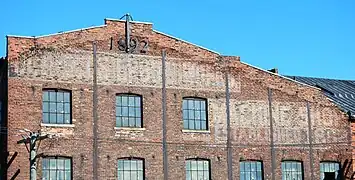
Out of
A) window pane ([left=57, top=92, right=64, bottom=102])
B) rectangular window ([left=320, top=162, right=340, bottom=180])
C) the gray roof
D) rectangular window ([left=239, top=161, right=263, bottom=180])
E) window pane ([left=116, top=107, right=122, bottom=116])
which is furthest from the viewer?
the gray roof

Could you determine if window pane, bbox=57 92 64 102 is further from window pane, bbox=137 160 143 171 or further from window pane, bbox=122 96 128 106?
window pane, bbox=137 160 143 171

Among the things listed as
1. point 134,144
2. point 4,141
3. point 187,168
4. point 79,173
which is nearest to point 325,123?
point 187,168

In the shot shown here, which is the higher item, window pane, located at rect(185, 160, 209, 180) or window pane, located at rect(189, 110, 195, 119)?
window pane, located at rect(189, 110, 195, 119)

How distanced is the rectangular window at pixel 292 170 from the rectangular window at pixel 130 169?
7.23 metres

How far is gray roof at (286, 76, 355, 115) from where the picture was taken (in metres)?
39.0

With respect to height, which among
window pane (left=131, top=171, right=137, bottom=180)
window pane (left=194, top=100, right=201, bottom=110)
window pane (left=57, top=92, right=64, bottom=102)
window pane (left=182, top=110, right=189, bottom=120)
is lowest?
window pane (left=131, top=171, right=137, bottom=180)

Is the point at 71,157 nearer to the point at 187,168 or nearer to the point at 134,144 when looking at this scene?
the point at 134,144

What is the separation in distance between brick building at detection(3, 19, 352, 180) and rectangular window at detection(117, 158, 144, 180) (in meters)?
0.04

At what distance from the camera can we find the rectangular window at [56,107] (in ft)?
96.2

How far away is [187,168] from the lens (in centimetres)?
3170

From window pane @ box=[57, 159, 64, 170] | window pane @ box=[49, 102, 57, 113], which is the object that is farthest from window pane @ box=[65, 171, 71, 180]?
window pane @ box=[49, 102, 57, 113]

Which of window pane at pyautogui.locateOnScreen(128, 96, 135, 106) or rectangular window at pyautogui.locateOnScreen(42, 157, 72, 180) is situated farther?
window pane at pyautogui.locateOnScreen(128, 96, 135, 106)

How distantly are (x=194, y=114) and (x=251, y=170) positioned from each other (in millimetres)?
3784

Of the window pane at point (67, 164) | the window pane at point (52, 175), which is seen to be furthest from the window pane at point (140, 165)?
the window pane at point (52, 175)
